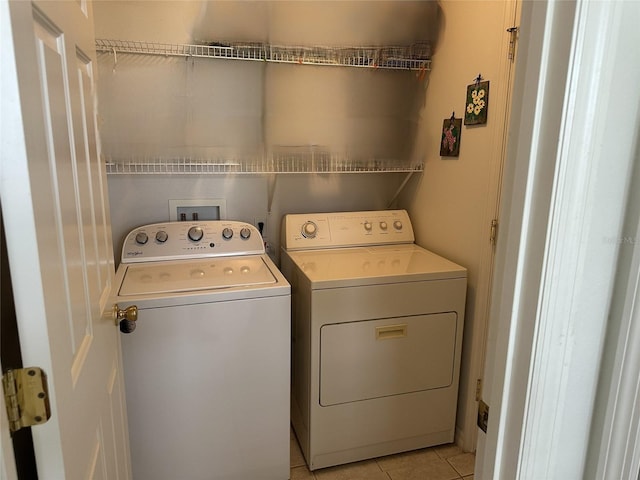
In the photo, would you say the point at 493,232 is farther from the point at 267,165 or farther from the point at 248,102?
the point at 248,102

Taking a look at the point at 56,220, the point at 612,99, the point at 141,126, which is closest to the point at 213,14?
the point at 141,126

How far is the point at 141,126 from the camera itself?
75.7 inches

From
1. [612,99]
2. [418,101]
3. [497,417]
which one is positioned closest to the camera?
[612,99]

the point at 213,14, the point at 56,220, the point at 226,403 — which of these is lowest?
the point at 226,403

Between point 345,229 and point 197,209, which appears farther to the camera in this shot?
point 345,229

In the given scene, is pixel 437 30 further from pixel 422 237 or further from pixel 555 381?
pixel 555 381

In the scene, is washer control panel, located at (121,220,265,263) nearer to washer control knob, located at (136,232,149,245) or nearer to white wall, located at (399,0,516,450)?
washer control knob, located at (136,232,149,245)

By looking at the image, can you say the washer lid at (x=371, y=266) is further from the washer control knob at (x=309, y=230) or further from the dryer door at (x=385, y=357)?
the dryer door at (x=385, y=357)

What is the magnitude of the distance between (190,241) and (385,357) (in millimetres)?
1069

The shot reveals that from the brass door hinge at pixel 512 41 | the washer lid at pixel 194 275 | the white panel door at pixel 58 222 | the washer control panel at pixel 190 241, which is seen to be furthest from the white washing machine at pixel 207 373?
the brass door hinge at pixel 512 41

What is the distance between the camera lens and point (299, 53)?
2.11 metres

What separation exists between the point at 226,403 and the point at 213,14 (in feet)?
5.54

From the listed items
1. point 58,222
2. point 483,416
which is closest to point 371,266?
point 483,416

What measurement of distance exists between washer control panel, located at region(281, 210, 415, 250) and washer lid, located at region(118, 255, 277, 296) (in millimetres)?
276
